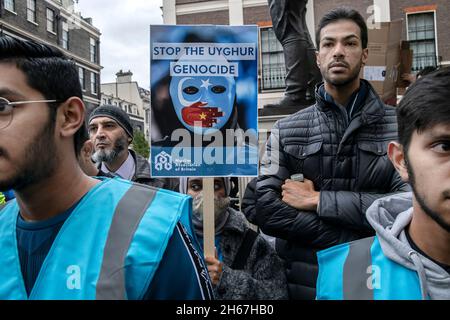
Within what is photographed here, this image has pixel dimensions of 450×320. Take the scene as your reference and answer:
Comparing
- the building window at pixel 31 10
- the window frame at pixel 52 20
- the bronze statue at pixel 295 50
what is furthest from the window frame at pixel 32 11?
the bronze statue at pixel 295 50

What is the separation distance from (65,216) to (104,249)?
0.71ft

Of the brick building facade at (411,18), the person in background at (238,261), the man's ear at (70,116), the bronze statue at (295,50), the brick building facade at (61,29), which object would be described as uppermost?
the brick building facade at (61,29)

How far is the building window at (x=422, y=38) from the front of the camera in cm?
1655

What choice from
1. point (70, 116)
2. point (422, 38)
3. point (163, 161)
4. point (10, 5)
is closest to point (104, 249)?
point (70, 116)

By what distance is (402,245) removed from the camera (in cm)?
143

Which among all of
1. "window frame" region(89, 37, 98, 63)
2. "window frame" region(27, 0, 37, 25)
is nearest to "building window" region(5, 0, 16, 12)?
"window frame" region(27, 0, 37, 25)

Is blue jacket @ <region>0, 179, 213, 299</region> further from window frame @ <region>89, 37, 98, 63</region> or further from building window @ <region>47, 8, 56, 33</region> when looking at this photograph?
window frame @ <region>89, 37, 98, 63</region>

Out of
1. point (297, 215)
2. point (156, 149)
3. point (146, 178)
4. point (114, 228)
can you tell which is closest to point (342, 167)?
point (297, 215)

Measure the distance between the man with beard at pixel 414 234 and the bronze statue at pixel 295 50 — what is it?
290 centimetres

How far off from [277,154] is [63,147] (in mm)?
1191

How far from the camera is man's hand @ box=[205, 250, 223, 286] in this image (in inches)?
82.0

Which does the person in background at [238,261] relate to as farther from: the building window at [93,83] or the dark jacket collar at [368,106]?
the building window at [93,83]
